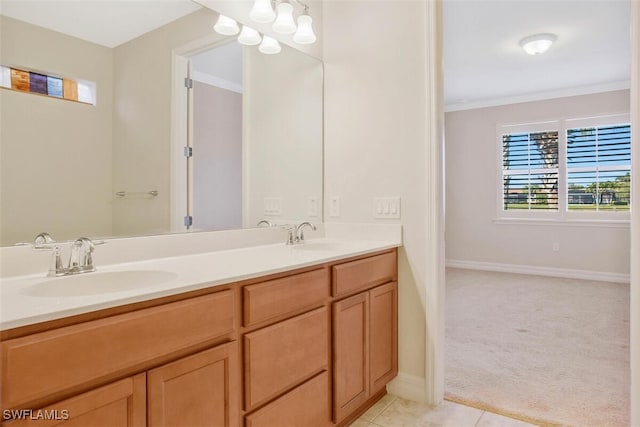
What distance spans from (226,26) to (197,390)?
1654 mm

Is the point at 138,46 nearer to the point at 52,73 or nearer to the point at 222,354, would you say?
the point at 52,73

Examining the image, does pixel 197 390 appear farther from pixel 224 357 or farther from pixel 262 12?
pixel 262 12

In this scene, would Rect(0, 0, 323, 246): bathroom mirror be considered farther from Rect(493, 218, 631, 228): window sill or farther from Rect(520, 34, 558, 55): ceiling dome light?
Rect(493, 218, 631, 228): window sill

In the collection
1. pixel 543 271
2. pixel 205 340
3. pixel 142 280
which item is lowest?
pixel 543 271

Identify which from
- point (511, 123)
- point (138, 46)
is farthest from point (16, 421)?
point (511, 123)

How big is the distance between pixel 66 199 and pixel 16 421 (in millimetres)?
827

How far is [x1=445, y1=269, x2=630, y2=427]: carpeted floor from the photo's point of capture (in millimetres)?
2037

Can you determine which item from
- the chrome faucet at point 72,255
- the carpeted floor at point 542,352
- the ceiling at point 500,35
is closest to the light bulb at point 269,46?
the ceiling at point 500,35

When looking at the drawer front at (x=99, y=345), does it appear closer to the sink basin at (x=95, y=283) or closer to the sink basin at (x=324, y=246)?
the sink basin at (x=95, y=283)

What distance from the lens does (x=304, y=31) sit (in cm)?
222

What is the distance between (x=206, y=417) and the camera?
115 cm

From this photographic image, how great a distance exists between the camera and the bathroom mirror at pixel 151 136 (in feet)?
4.30

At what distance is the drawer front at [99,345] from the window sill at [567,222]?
5.38 metres

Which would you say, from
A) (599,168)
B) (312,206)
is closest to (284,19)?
(312,206)
